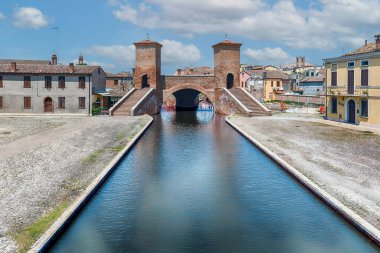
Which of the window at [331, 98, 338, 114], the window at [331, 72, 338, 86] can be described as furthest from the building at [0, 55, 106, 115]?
the window at [331, 98, 338, 114]

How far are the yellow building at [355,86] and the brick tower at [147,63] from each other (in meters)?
26.4

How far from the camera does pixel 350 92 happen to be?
37.4 m

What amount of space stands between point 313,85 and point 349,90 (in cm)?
3687

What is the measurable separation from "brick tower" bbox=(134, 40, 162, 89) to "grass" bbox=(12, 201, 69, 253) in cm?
4672

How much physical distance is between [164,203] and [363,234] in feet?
24.0

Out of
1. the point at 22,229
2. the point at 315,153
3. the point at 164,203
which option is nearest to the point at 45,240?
the point at 22,229

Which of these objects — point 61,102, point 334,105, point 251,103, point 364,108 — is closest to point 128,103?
point 61,102

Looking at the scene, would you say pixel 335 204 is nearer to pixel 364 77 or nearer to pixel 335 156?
pixel 335 156

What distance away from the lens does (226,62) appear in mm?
60344

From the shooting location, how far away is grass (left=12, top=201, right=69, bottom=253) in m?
10.8

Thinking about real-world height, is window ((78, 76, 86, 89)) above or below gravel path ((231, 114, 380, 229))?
above

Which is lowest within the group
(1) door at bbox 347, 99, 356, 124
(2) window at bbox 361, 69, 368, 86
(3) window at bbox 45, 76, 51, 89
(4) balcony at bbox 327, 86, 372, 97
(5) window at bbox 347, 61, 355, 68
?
(1) door at bbox 347, 99, 356, 124

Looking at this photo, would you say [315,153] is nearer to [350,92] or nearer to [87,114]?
[350,92]

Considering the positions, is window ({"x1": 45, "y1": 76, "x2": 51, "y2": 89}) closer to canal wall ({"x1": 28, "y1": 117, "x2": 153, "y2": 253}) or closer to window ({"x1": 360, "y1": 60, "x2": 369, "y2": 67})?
canal wall ({"x1": 28, "y1": 117, "x2": 153, "y2": 253})
